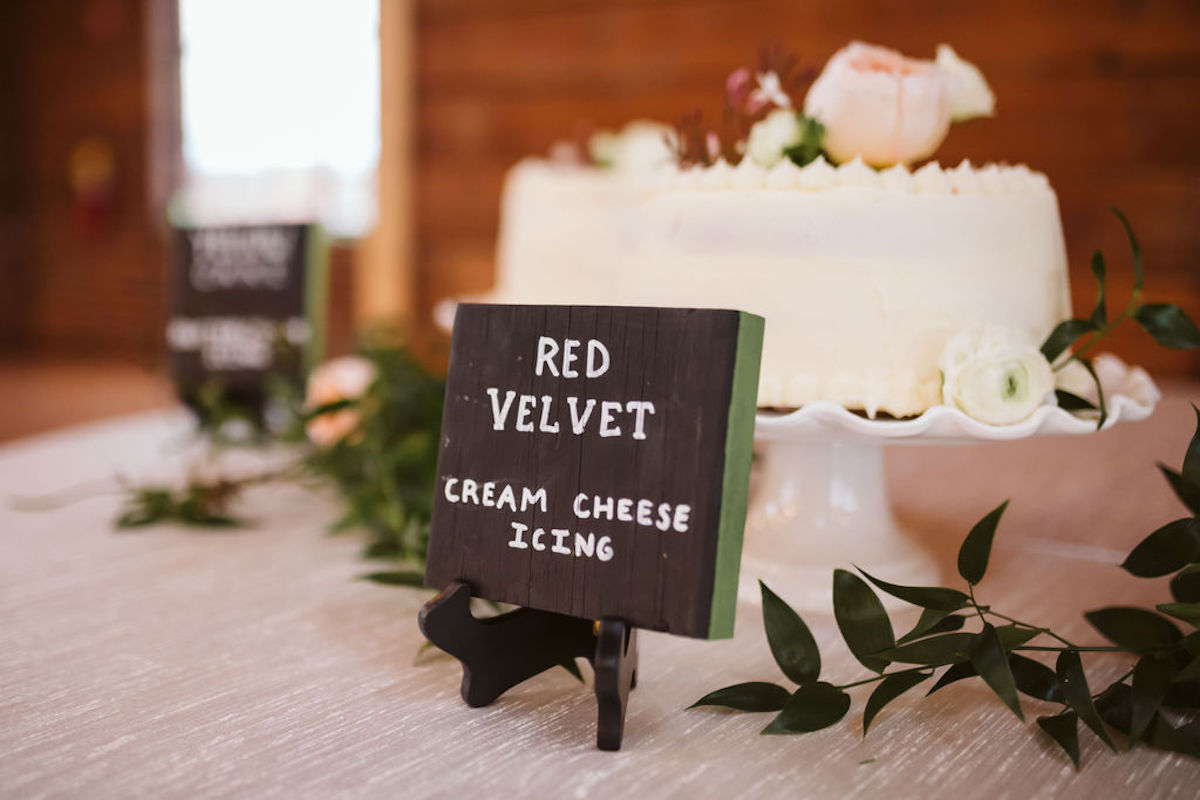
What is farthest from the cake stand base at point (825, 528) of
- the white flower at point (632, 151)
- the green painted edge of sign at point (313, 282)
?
the green painted edge of sign at point (313, 282)

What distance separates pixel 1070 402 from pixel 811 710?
15.3 inches

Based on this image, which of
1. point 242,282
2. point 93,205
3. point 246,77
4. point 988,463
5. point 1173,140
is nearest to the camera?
point 988,463

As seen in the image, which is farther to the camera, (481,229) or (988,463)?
(481,229)

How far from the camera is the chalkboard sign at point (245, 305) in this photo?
1.65m

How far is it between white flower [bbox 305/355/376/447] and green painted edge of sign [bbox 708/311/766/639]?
771mm

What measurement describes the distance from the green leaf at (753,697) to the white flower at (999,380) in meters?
0.28

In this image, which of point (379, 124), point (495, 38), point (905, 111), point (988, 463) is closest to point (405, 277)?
point (379, 124)

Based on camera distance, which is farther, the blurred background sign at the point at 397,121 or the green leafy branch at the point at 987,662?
the blurred background sign at the point at 397,121

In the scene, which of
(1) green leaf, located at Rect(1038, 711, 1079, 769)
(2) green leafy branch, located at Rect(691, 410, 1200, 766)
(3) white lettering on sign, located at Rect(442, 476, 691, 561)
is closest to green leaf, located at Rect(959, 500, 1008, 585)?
(2) green leafy branch, located at Rect(691, 410, 1200, 766)

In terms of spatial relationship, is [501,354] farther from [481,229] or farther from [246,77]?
Result: [246,77]

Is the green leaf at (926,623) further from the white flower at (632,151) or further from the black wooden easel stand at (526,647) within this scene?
the white flower at (632,151)

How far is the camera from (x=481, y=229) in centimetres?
340

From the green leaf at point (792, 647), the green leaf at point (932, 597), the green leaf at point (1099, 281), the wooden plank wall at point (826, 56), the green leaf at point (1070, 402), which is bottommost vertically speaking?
the green leaf at point (792, 647)

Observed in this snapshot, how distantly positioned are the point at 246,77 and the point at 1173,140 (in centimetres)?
365
